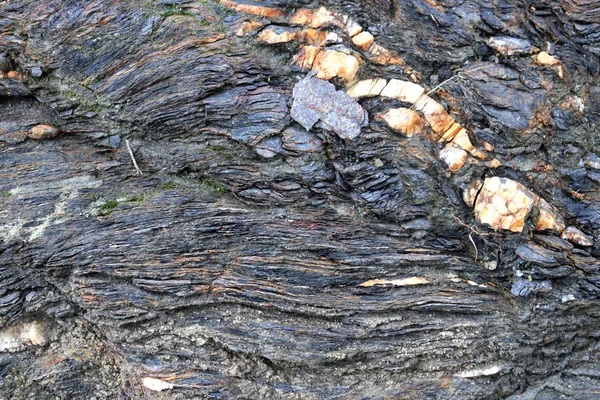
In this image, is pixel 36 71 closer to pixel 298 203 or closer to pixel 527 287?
pixel 298 203

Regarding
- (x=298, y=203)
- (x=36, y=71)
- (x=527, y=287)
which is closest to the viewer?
(x=527, y=287)

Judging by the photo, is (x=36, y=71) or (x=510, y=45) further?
(x=36, y=71)

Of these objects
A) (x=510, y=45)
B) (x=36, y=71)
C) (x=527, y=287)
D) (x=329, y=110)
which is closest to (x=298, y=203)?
(x=329, y=110)

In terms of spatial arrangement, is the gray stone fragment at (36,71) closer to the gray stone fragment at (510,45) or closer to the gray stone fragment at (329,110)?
the gray stone fragment at (329,110)

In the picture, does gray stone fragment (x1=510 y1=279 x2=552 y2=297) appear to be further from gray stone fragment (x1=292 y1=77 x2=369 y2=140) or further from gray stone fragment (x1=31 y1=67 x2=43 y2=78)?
gray stone fragment (x1=31 y1=67 x2=43 y2=78)

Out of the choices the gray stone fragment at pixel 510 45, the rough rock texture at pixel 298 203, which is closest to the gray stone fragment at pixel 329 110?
the rough rock texture at pixel 298 203

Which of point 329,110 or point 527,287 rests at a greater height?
point 329,110

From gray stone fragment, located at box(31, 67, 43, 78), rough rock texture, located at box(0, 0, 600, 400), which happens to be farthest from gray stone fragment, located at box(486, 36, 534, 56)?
gray stone fragment, located at box(31, 67, 43, 78)
